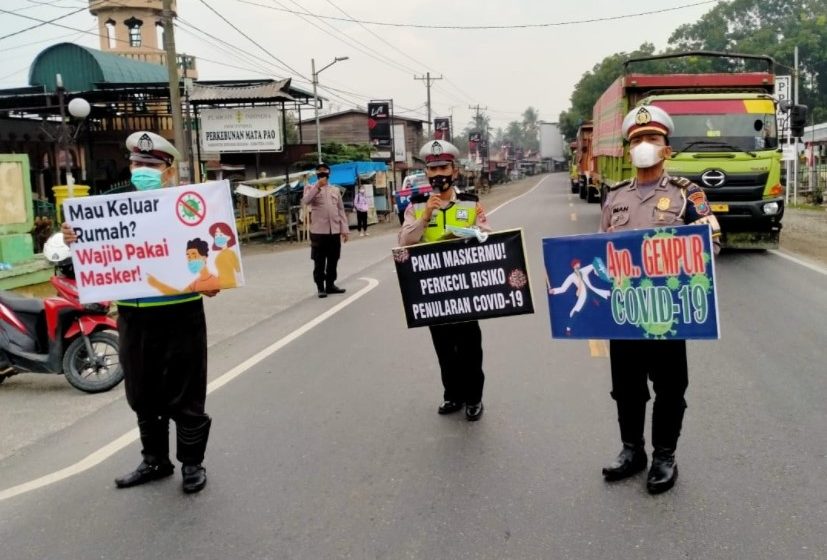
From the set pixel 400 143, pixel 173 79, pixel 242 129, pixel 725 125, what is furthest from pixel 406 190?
pixel 400 143

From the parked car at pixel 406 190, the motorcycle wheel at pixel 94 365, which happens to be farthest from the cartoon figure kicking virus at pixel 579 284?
the parked car at pixel 406 190

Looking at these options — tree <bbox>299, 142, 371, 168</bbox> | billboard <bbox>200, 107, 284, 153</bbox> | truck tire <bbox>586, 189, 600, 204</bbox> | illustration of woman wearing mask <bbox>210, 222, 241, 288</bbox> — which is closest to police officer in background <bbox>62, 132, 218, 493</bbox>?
illustration of woman wearing mask <bbox>210, 222, 241, 288</bbox>

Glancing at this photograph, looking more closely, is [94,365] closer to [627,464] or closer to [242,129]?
[627,464]

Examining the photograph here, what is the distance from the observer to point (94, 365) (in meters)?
6.45

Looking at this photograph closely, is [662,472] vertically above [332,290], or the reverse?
[332,290]

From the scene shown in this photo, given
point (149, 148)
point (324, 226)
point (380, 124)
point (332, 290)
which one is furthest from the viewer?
point (380, 124)

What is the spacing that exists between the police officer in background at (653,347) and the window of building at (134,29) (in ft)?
161

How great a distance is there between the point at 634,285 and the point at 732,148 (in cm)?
983

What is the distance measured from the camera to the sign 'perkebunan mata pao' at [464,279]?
4.88 meters

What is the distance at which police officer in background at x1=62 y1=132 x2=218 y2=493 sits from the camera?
4.25 m

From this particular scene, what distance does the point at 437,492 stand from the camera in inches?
163

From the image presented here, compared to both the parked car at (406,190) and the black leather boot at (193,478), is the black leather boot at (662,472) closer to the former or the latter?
the black leather boot at (193,478)

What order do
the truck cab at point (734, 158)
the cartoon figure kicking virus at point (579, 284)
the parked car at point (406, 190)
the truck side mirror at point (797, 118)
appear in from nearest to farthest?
the cartoon figure kicking virus at point (579, 284) → the truck cab at point (734, 158) → the truck side mirror at point (797, 118) → the parked car at point (406, 190)

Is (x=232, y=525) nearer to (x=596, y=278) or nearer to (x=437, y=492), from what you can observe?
(x=437, y=492)
